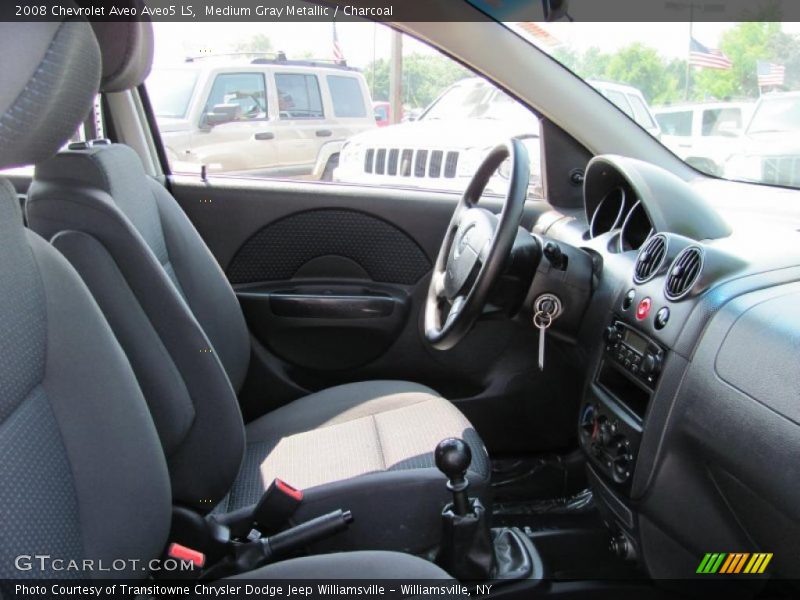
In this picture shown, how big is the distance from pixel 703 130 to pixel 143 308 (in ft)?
4.65

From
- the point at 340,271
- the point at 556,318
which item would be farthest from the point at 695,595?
the point at 340,271

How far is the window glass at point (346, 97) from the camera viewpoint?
2.70 metres

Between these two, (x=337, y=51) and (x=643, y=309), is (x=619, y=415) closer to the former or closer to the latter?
(x=643, y=309)

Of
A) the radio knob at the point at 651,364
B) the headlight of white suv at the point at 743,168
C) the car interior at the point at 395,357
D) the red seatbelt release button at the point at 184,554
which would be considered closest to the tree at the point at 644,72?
the car interior at the point at 395,357

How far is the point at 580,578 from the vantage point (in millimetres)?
1627

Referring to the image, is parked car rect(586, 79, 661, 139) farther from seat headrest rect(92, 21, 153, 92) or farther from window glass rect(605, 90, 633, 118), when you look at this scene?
seat headrest rect(92, 21, 153, 92)

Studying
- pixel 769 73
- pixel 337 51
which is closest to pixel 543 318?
pixel 769 73

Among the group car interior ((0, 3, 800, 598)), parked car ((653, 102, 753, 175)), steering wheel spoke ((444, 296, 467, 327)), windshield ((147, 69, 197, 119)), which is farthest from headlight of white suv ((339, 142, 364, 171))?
steering wheel spoke ((444, 296, 467, 327))

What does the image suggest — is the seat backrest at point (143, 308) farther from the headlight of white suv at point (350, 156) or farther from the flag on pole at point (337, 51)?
the headlight of white suv at point (350, 156)

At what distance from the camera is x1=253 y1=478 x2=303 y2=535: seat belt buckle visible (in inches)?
51.6

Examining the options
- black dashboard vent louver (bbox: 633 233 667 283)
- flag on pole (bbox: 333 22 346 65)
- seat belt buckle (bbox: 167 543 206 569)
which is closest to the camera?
seat belt buckle (bbox: 167 543 206 569)

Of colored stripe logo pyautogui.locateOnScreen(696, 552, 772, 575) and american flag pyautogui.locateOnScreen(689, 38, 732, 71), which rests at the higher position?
american flag pyautogui.locateOnScreen(689, 38, 732, 71)

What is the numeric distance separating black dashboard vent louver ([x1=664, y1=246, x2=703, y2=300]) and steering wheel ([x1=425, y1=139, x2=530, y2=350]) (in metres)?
0.29

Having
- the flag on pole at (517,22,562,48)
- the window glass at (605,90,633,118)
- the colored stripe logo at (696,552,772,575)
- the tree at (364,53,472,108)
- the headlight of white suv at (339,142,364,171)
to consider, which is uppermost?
the flag on pole at (517,22,562,48)
